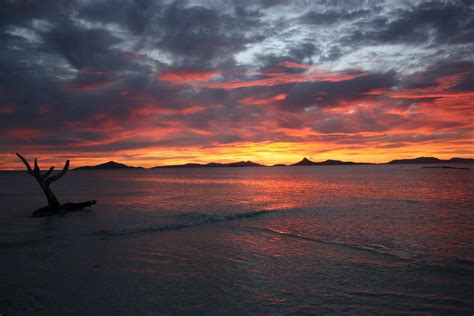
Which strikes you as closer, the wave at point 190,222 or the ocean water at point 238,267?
the ocean water at point 238,267

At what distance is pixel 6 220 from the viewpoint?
76.8 feet

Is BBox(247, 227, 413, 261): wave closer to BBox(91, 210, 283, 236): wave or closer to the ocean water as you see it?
the ocean water

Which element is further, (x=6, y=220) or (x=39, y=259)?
(x=6, y=220)

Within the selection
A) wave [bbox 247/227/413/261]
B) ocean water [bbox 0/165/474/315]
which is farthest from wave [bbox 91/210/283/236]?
wave [bbox 247/227/413/261]

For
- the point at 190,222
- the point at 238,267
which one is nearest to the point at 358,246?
the point at 238,267

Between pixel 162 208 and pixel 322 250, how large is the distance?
1964 centimetres

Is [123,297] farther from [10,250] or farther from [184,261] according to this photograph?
[10,250]

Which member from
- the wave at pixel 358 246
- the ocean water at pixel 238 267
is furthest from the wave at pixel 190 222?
the wave at pixel 358 246

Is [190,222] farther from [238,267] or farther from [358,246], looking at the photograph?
[358,246]

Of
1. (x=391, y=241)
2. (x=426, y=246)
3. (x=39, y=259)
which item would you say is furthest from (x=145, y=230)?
(x=426, y=246)

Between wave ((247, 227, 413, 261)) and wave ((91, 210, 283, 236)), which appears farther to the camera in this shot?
wave ((91, 210, 283, 236))

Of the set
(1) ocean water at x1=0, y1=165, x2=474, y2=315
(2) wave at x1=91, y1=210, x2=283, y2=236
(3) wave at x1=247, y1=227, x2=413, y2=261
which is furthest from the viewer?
(2) wave at x1=91, y1=210, x2=283, y2=236

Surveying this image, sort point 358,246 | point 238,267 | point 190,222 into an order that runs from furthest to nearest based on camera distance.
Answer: point 190,222, point 358,246, point 238,267

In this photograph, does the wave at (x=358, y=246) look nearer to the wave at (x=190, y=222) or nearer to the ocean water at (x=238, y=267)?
the ocean water at (x=238, y=267)
